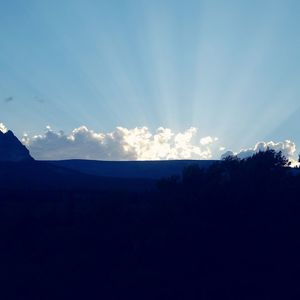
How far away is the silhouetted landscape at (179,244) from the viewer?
4653cm

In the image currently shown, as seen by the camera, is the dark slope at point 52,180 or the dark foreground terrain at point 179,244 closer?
the dark foreground terrain at point 179,244

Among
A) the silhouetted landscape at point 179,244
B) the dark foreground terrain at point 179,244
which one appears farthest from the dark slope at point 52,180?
the dark foreground terrain at point 179,244

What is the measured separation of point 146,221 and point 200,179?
1049 centimetres

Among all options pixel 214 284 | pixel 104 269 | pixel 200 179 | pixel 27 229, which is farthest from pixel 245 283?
pixel 27 229

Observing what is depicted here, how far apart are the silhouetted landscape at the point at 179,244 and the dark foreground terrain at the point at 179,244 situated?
10 centimetres

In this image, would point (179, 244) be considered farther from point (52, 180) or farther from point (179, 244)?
point (52, 180)

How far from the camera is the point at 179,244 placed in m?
51.8

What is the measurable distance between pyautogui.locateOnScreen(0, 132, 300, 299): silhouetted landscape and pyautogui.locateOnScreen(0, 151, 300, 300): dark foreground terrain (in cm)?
10

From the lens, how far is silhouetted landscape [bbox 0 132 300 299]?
153 feet

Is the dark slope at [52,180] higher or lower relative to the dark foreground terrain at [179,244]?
higher

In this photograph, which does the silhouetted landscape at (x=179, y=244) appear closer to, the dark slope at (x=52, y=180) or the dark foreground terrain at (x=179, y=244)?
the dark foreground terrain at (x=179, y=244)

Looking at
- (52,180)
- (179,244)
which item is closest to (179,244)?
(179,244)

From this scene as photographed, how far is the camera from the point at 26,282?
155ft

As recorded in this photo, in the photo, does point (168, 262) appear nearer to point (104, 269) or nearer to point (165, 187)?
point (104, 269)
